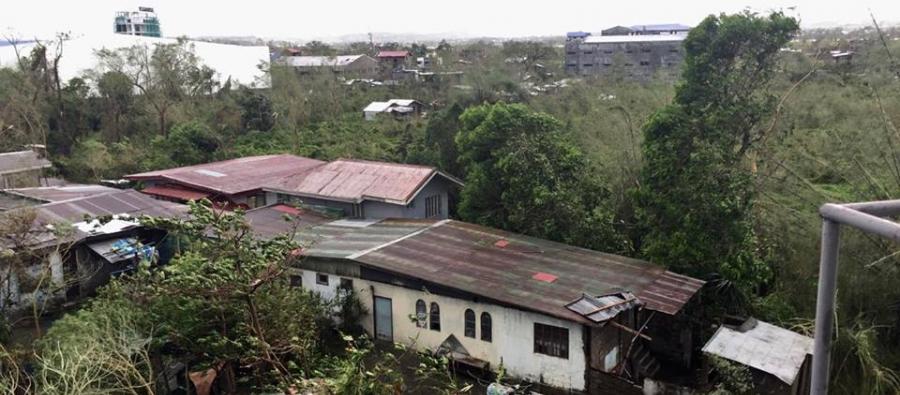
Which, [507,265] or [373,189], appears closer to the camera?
[507,265]

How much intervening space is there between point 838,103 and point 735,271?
16.2 meters

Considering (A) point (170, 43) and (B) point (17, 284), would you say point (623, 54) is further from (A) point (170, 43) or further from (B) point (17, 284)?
(B) point (17, 284)

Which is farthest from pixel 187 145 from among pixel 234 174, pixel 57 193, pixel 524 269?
pixel 524 269

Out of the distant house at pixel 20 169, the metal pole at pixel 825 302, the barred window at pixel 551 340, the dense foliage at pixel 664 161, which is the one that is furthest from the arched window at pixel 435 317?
the distant house at pixel 20 169

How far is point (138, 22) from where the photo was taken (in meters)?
77.9

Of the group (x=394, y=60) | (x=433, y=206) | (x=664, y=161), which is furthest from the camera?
(x=394, y=60)

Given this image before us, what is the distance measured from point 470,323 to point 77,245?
9635 mm

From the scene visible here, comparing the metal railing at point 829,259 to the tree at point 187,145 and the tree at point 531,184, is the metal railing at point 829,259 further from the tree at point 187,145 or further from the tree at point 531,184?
the tree at point 187,145

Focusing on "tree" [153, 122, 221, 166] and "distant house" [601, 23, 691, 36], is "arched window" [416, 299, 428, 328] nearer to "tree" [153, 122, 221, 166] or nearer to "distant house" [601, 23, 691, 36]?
"tree" [153, 122, 221, 166]

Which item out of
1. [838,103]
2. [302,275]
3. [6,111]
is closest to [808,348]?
[302,275]

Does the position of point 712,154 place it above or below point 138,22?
below

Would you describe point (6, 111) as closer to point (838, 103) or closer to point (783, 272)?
point (783, 272)

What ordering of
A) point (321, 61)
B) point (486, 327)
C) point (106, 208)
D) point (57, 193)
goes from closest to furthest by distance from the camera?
point (486, 327) < point (106, 208) < point (57, 193) < point (321, 61)

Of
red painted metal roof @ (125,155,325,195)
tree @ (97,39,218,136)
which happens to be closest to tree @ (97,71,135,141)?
tree @ (97,39,218,136)
